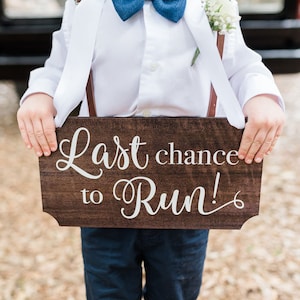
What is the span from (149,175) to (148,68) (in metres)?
0.20

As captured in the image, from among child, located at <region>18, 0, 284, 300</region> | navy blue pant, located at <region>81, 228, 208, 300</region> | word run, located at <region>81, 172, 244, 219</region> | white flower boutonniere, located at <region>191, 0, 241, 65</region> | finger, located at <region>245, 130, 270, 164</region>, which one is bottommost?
navy blue pant, located at <region>81, 228, 208, 300</region>

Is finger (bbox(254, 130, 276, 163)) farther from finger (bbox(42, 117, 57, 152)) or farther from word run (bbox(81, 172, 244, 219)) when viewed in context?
finger (bbox(42, 117, 57, 152))

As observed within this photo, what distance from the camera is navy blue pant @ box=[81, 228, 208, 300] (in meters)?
→ 1.17

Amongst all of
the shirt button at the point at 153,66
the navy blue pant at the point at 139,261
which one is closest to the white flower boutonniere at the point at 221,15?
the shirt button at the point at 153,66

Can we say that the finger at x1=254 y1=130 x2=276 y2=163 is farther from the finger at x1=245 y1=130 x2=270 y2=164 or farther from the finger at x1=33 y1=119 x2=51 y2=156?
the finger at x1=33 y1=119 x2=51 y2=156

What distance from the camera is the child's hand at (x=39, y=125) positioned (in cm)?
98

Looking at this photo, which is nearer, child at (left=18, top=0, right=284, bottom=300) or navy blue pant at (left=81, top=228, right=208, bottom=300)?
child at (left=18, top=0, right=284, bottom=300)

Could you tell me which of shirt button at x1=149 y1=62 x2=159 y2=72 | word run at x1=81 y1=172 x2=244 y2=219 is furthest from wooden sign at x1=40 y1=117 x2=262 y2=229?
shirt button at x1=149 y1=62 x2=159 y2=72

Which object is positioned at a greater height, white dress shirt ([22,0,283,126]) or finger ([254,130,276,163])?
white dress shirt ([22,0,283,126])

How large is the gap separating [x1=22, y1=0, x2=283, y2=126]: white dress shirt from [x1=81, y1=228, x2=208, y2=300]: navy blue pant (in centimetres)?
27

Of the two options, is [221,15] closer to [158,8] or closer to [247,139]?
[158,8]

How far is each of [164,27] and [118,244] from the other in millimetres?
459

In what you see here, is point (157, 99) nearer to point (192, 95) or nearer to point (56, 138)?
point (192, 95)

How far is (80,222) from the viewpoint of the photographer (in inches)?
41.8
